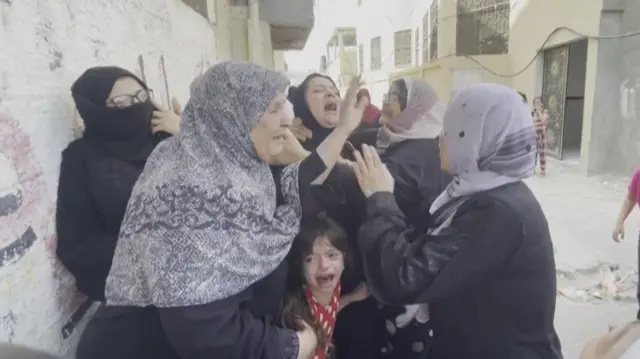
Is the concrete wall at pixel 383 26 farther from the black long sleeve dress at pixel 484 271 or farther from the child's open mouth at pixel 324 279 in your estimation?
the black long sleeve dress at pixel 484 271

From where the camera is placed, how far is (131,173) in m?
1.51

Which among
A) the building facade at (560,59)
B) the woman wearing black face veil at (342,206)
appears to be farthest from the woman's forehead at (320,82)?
the building facade at (560,59)

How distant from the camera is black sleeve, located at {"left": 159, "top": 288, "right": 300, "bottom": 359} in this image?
1.05 m

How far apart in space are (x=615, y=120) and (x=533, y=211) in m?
8.23

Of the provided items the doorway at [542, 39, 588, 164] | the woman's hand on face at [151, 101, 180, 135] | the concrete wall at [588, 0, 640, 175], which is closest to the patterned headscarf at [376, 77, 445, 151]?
the woman's hand on face at [151, 101, 180, 135]

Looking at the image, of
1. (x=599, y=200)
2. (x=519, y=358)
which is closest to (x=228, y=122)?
(x=519, y=358)

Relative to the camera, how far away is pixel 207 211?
1.08 m

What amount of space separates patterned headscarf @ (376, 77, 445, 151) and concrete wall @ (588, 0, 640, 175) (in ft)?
23.5

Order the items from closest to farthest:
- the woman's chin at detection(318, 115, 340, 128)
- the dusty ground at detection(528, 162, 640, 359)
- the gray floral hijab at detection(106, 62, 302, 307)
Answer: the gray floral hijab at detection(106, 62, 302, 307) → the woman's chin at detection(318, 115, 340, 128) → the dusty ground at detection(528, 162, 640, 359)

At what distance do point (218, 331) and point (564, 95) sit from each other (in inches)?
396

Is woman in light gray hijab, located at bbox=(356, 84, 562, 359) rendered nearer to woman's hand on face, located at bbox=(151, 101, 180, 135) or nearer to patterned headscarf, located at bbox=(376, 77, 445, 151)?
patterned headscarf, located at bbox=(376, 77, 445, 151)

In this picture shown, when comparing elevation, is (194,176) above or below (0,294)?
above

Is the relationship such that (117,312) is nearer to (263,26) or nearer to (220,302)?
(220,302)

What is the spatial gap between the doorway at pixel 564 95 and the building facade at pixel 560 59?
0.02 m
